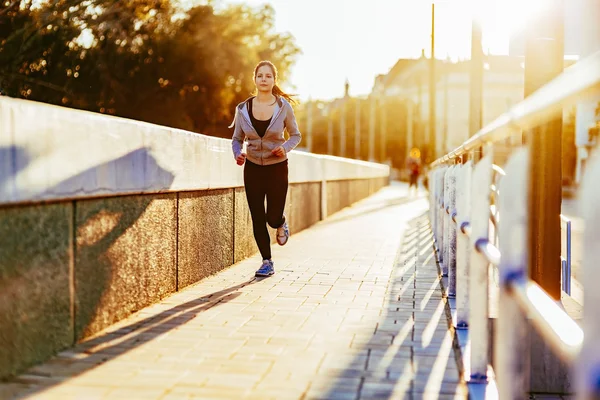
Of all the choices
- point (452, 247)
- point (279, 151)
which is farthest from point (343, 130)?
point (452, 247)

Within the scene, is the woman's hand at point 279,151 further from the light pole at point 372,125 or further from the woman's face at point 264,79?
the light pole at point 372,125

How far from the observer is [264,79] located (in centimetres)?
679

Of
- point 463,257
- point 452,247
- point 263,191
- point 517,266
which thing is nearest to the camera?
point 517,266

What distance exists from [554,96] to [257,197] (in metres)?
5.29

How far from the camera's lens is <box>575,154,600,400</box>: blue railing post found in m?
1.48

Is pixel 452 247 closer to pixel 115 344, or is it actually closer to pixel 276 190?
pixel 276 190

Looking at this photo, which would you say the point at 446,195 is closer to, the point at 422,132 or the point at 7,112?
the point at 7,112

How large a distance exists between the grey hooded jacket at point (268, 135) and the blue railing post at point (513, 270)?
435cm

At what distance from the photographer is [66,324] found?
402cm

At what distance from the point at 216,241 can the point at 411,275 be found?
1811 mm

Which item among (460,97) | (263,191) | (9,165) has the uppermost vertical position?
(460,97)

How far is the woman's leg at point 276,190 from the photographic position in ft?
23.0

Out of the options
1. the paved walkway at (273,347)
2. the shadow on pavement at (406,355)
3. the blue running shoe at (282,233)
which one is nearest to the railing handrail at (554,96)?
the shadow on pavement at (406,355)

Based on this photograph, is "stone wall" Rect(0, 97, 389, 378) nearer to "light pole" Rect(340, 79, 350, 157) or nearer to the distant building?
the distant building
